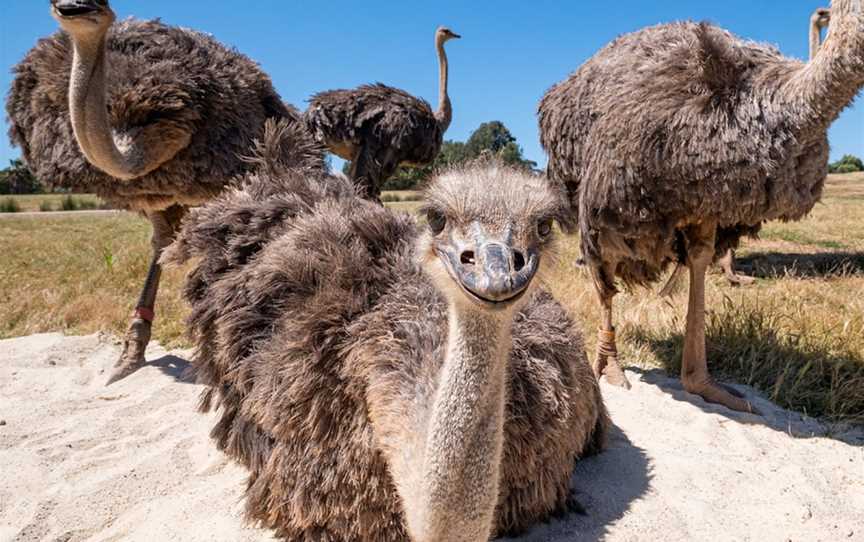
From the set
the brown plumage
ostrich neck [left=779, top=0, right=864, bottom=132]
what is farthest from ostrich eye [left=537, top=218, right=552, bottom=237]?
the brown plumage

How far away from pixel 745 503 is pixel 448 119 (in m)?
7.07

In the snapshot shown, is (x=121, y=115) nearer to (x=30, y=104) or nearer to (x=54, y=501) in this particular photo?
(x=30, y=104)

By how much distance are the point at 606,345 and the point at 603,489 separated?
1.41m

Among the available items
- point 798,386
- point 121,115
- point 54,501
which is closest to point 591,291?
point 798,386

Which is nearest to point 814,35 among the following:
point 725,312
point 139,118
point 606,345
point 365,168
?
point 725,312

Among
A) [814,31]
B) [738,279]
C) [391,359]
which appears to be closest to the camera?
[391,359]

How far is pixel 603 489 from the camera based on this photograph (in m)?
2.80

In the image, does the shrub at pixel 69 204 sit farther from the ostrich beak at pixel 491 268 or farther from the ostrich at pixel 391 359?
the ostrich beak at pixel 491 268

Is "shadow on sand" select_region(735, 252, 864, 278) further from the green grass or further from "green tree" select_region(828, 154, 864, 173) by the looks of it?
"green tree" select_region(828, 154, 864, 173)

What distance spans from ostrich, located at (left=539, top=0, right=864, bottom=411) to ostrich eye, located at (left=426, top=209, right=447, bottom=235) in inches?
71.7

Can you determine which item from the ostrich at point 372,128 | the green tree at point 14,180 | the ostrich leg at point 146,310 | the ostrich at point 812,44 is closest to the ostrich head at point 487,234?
the ostrich leg at point 146,310

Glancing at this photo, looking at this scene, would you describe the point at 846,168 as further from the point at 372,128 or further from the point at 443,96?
the point at 372,128

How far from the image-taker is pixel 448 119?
902cm

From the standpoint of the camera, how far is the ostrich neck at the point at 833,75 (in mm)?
2830
